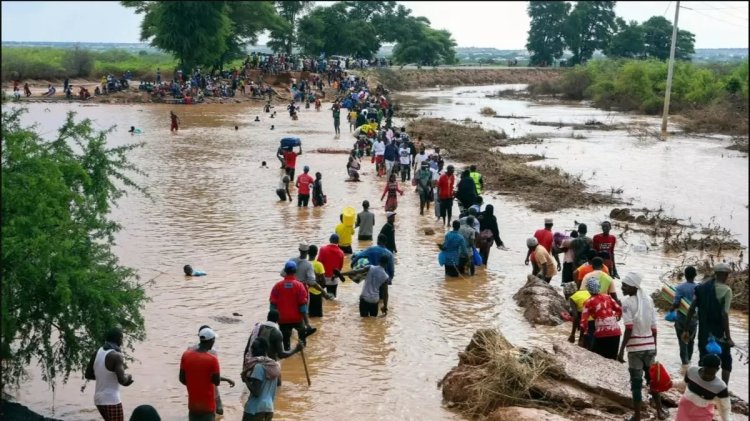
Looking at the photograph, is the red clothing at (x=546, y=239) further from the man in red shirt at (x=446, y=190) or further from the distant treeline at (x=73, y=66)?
the distant treeline at (x=73, y=66)

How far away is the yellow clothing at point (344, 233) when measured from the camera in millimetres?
14430

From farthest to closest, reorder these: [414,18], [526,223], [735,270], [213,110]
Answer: [414,18] → [213,110] → [526,223] → [735,270]

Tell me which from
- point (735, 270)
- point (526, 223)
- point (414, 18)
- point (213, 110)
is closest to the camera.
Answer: point (735, 270)

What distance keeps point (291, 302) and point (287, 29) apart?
69.0 m

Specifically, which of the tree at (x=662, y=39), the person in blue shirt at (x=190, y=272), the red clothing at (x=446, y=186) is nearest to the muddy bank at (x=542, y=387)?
the person in blue shirt at (x=190, y=272)

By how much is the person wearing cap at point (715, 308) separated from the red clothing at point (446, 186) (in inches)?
354

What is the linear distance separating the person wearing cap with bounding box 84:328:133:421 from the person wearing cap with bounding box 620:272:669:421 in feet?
15.9

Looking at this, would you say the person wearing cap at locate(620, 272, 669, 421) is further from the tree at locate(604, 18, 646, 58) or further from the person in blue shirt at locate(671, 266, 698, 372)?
the tree at locate(604, 18, 646, 58)

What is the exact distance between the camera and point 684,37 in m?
90.0

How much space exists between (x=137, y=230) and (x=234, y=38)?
5444cm

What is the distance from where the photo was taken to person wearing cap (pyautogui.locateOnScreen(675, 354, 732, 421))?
6.68 meters

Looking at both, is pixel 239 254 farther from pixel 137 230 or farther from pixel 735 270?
pixel 735 270

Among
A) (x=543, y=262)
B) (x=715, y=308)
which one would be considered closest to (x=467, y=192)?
(x=543, y=262)

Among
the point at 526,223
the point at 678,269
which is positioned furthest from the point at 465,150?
the point at 678,269
